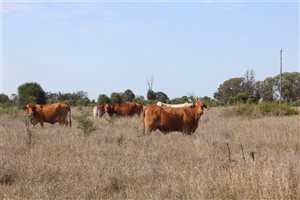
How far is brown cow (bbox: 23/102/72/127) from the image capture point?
1927cm

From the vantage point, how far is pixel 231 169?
6.48 meters

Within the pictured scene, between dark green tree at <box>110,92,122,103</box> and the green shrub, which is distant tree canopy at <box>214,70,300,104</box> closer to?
dark green tree at <box>110,92,122,103</box>

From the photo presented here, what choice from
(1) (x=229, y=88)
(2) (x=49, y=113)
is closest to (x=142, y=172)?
(2) (x=49, y=113)

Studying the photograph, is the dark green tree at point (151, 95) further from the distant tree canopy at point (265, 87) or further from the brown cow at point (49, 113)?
the brown cow at point (49, 113)

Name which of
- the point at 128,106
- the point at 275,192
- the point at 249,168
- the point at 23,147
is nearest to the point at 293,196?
the point at 275,192

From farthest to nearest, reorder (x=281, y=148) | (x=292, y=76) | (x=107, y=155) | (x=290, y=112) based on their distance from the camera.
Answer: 1. (x=292, y=76)
2. (x=290, y=112)
3. (x=281, y=148)
4. (x=107, y=155)

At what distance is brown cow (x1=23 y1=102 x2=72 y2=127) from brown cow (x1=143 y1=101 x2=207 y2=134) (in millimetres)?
4594

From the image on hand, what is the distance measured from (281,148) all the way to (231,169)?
15.5 ft

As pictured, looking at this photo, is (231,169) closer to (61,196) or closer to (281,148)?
(61,196)

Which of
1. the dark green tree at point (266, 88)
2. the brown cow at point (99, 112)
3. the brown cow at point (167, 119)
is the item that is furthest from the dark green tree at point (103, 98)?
the brown cow at point (167, 119)

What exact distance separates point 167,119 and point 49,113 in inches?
237

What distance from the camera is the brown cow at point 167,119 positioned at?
15.6m

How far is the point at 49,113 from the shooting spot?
19672 mm

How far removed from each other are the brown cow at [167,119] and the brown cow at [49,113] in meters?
4.59
